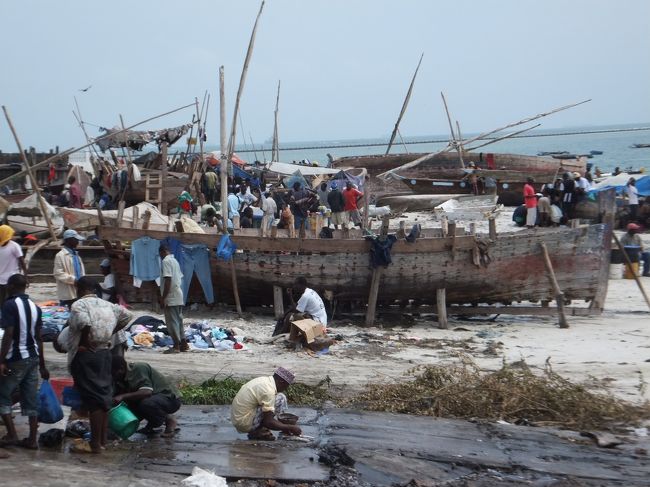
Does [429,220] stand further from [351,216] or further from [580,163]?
[580,163]

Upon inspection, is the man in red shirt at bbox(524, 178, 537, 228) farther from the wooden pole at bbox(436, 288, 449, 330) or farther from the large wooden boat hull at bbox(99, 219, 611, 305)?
the wooden pole at bbox(436, 288, 449, 330)

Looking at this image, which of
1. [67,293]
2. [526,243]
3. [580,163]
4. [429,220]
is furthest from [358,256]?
[580,163]

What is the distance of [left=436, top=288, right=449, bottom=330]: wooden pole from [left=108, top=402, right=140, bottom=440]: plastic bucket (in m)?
6.81

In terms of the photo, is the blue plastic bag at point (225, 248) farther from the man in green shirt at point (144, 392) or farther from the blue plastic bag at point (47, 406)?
the blue plastic bag at point (47, 406)

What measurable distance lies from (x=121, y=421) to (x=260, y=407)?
1.13 metres

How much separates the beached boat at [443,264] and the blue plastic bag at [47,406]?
6.56 m

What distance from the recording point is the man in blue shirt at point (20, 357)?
20.3ft

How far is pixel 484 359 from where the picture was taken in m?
10.5

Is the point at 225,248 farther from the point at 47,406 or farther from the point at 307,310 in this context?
the point at 47,406

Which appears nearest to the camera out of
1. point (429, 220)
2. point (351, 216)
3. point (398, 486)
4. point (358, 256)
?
point (398, 486)

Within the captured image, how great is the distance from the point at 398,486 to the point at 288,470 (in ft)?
2.78


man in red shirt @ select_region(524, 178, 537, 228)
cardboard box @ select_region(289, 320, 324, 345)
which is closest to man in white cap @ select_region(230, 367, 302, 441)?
cardboard box @ select_region(289, 320, 324, 345)

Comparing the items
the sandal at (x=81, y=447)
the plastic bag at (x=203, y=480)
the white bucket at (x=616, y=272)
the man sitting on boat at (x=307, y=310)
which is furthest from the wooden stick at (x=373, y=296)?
the plastic bag at (x=203, y=480)

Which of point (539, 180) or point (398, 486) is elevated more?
point (539, 180)
